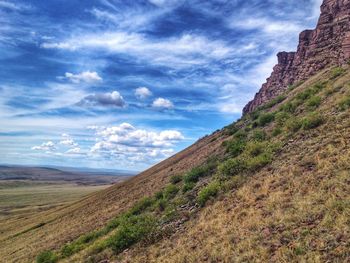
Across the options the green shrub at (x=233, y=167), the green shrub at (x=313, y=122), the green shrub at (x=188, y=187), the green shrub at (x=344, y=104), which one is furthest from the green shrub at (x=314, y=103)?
the green shrub at (x=188, y=187)

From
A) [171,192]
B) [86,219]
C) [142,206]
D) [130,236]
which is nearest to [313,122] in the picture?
[171,192]

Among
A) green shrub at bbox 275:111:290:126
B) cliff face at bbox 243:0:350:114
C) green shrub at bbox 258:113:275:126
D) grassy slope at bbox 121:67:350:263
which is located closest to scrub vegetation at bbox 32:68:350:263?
grassy slope at bbox 121:67:350:263

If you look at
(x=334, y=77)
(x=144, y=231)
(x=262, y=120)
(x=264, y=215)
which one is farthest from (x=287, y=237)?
(x=334, y=77)

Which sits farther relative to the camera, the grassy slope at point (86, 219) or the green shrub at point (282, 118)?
the grassy slope at point (86, 219)

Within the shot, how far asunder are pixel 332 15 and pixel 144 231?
208ft

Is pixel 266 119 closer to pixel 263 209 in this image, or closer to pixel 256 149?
pixel 256 149

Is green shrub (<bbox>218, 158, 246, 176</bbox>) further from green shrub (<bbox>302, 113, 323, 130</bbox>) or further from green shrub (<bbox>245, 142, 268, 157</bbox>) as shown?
green shrub (<bbox>302, 113, 323, 130</bbox>)

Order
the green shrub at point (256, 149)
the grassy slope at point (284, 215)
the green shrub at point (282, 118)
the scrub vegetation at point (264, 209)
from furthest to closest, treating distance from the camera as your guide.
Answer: the green shrub at point (282, 118) < the green shrub at point (256, 149) < the scrub vegetation at point (264, 209) < the grassy slope at point (284, 215)

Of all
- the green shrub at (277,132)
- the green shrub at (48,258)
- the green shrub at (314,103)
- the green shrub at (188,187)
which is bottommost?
the green shrub at (48,258)

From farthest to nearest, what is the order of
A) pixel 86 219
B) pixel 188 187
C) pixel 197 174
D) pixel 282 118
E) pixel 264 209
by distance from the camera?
pixel 86 219
pixel 282 118
pixel 197 174
pixel 188 187
pixel 264 209

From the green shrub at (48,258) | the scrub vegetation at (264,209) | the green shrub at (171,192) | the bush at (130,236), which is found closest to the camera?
the scrub vegetation at (264,209)

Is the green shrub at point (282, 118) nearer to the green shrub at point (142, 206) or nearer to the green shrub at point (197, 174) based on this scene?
the green shrub at point (197, 174)

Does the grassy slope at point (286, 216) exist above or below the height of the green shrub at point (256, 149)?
below

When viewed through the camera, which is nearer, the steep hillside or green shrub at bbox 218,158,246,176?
the steep hillside
